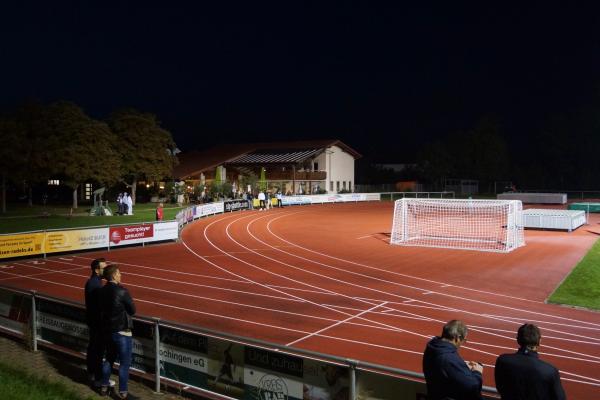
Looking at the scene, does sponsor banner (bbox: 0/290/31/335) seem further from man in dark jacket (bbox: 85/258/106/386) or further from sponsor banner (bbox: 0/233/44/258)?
sponsor banner (bbox: 0/233/44/258)

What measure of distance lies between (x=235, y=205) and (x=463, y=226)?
21269 millimetres

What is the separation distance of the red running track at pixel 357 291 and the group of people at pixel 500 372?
15.5ft

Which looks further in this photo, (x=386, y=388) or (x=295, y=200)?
(x=295, y=200)

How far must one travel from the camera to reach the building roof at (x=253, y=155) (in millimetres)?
65838

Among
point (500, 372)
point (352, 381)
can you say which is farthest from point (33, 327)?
point (500, 372)

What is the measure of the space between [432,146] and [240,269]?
70966mm

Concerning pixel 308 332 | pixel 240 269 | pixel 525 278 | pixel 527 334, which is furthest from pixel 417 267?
pixel 527 334

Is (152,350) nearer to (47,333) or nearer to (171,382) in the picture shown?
(171,382)

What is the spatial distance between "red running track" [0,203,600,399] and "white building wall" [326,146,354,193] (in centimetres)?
3913

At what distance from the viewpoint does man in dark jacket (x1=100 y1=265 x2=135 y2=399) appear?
23.7 feet

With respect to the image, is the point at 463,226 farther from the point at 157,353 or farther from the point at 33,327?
the point at 157,353

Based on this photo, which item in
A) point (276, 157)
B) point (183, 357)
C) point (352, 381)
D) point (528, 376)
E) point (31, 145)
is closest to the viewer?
point (528, 376)

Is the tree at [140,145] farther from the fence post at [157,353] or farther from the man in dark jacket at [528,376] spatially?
the man in dark jacket at [528,376]

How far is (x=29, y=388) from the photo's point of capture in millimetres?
7086
